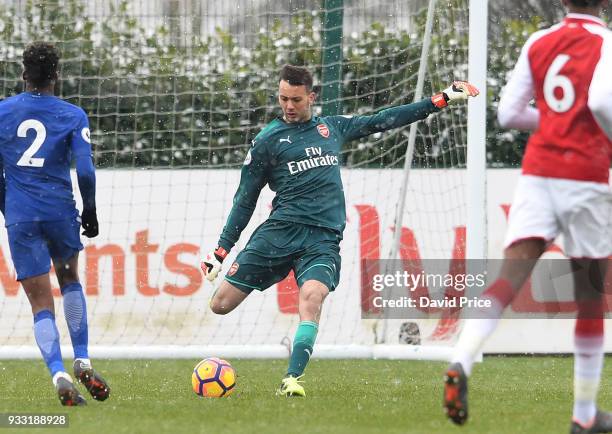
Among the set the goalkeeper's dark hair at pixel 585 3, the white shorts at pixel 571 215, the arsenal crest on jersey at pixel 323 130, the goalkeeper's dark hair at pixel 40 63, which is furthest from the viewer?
the arsenal crest on jersey at pixel 323 130

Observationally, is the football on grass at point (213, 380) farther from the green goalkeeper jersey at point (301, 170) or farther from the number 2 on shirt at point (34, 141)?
the number 2 on shirt at point (34, 141)

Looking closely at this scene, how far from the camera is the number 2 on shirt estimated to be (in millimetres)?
6434

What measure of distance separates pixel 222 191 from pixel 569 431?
6.37m

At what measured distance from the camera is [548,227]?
4824mm

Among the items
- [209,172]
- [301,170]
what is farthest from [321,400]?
[209,172]

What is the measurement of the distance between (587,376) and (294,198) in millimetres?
2796

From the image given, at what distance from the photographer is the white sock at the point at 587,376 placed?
4992mm

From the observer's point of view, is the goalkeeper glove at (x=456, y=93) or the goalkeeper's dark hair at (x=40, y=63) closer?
the goalkeeper's dark hair at (x=40, y=63)

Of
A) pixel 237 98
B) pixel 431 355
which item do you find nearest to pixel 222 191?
pixel 237 98

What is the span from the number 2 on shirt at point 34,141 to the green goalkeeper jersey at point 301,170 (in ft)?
4.82

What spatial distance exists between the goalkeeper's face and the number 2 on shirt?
5.25 ft

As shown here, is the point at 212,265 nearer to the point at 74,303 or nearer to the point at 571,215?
the point at 74,303

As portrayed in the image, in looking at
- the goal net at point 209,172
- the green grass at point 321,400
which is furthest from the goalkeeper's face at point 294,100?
the goal net at point 209,172

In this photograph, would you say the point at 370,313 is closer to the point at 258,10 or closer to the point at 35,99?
the point at 258,10
